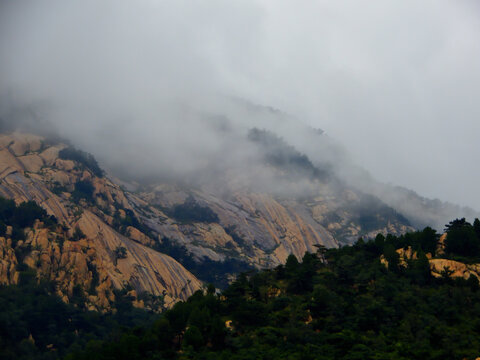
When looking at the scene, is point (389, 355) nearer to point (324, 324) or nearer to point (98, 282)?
point (324, 324)

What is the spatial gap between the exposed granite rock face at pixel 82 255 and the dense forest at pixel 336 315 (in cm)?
4063

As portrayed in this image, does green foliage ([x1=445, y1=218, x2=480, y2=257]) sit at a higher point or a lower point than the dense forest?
higher

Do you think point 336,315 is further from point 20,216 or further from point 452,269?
point 20,216

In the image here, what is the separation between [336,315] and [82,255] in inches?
4184

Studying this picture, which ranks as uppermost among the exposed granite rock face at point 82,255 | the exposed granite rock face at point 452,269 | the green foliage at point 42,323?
the exposed granite rock face at point 452,269

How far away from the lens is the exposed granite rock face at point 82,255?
150375 mm

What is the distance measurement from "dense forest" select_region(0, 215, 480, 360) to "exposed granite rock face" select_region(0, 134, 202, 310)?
40.6 meters

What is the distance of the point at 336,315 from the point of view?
75.4 m

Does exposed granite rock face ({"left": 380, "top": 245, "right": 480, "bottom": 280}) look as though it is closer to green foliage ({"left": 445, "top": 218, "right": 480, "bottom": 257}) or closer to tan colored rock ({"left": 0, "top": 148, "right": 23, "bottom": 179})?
green foliage ({"left": 445, "top": 218, "right": 480, "bottom": 257})

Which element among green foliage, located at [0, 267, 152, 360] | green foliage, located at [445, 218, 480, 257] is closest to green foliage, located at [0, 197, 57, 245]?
green foliage, located at [0, 267, 152, 360]

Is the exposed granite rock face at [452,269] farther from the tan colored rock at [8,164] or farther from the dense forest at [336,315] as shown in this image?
the tan colored rock at [8,164]

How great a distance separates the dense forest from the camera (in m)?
66.0

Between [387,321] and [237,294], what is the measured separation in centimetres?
2844

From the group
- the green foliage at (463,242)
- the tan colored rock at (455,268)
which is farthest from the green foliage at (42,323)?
the green foliage at (463,242)
